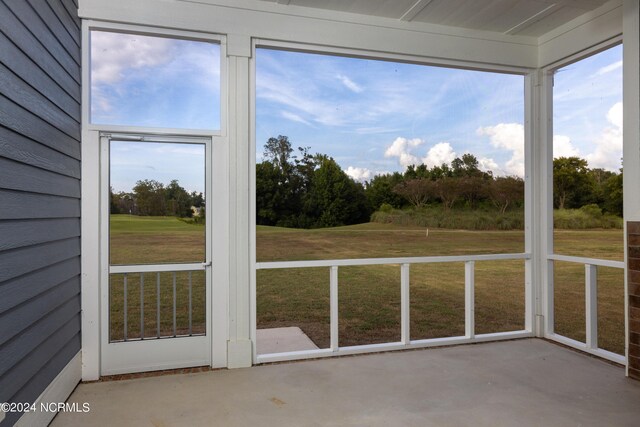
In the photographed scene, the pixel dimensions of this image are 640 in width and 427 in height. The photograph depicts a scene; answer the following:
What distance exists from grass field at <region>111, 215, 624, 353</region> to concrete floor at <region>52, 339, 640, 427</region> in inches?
21.6

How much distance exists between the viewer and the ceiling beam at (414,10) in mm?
3425

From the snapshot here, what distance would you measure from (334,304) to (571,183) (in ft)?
8.38

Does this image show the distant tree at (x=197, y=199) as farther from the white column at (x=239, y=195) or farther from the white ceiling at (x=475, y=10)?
the white ceiling at (x=475, y=10)

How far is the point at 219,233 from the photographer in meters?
3.40

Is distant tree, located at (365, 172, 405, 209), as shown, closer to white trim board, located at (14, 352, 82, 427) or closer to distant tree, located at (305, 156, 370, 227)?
distant tree, located at (305, 156, 370, 227)

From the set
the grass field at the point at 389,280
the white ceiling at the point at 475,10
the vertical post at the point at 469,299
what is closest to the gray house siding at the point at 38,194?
the grass field at the point at 389,280

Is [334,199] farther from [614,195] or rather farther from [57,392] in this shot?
[57,392]

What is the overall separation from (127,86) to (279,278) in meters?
1.94

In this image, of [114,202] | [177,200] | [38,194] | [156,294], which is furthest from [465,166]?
[38,194]

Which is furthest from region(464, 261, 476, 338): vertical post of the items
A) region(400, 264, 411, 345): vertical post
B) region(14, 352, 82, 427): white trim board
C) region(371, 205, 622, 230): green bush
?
region(14, 352, 82, 427): white trim board

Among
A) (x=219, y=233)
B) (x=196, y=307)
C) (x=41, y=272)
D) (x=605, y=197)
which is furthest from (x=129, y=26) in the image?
(x=605, y=197)

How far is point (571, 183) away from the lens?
13.4 feet

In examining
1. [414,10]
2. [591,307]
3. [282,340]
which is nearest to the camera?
[414,10]

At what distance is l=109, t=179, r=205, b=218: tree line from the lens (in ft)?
10.6
